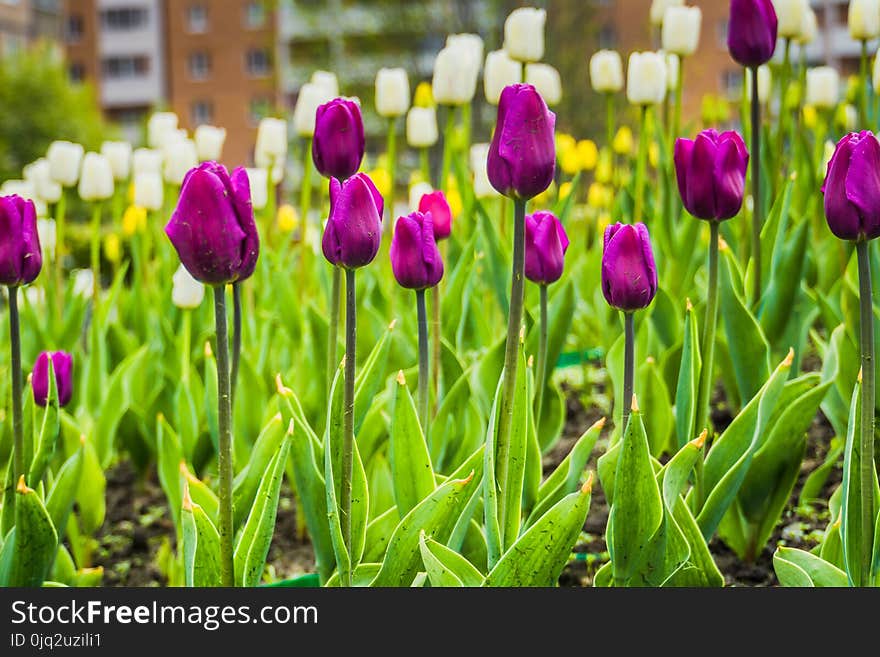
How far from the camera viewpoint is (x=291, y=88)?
40.8 metres

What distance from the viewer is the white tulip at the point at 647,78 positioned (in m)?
2.22

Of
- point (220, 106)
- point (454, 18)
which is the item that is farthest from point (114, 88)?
point (454, 18)

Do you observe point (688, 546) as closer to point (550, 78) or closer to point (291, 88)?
point (550, 78)

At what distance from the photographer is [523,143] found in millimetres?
1059

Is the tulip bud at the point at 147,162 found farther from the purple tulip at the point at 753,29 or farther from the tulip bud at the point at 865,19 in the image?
the tulip bud at the point at 865,19

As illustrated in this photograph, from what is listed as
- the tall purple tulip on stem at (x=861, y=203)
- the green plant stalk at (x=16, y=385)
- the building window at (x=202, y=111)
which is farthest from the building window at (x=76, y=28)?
the tall purple tulip on stem at (x=861, y=203)

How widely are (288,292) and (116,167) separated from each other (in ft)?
2.79

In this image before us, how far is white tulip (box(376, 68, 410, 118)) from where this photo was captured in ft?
8.20

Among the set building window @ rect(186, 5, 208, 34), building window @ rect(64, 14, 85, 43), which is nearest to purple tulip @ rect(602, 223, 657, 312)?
building window @ rect(186, 5, 208, 34)

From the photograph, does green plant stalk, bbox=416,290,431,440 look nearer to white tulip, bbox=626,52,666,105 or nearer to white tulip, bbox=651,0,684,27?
white tulip, bbox=626,52,666,105

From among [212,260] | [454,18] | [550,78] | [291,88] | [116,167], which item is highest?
[291,88]

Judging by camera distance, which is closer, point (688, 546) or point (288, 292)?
point (688, 546)

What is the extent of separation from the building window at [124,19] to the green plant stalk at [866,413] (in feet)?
155

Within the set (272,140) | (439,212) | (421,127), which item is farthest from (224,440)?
(421,127)
